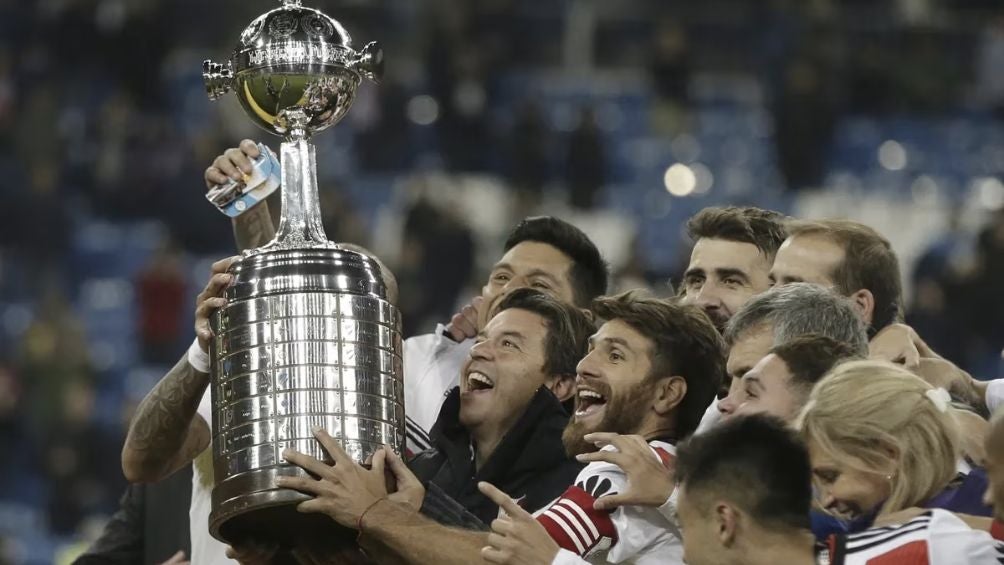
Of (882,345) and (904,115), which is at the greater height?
(904,115)

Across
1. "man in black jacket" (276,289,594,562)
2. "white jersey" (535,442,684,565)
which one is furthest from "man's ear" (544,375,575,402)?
"white jersey" (535,442,684,565)

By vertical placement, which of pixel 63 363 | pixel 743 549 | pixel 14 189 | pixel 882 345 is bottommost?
pixel 743 549

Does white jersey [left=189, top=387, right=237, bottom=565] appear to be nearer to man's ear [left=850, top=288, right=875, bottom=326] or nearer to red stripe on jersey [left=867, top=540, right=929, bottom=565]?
man's ear [left=850, top=288, right=875, bottom=326]

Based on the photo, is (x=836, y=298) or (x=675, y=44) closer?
(x=836, y=298)

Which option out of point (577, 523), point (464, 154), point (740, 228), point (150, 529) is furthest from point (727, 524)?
point (464, 154)

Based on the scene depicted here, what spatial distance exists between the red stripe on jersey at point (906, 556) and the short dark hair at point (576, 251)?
2.16 m

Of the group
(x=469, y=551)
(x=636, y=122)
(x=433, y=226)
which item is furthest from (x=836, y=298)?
(x=636, y=122)

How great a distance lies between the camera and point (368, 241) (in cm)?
1131

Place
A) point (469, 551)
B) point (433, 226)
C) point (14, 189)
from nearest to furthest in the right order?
point (469, 551) → point (433, 226) → point (14, 189)

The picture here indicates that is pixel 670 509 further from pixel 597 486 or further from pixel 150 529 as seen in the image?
pixel 150 529

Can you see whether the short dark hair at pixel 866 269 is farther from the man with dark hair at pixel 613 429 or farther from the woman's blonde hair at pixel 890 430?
the woman's blonde hair at pixel 890 430

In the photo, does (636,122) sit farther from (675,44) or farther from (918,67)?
(918,67)

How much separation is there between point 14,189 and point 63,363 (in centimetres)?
144

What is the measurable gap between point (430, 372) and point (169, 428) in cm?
92
